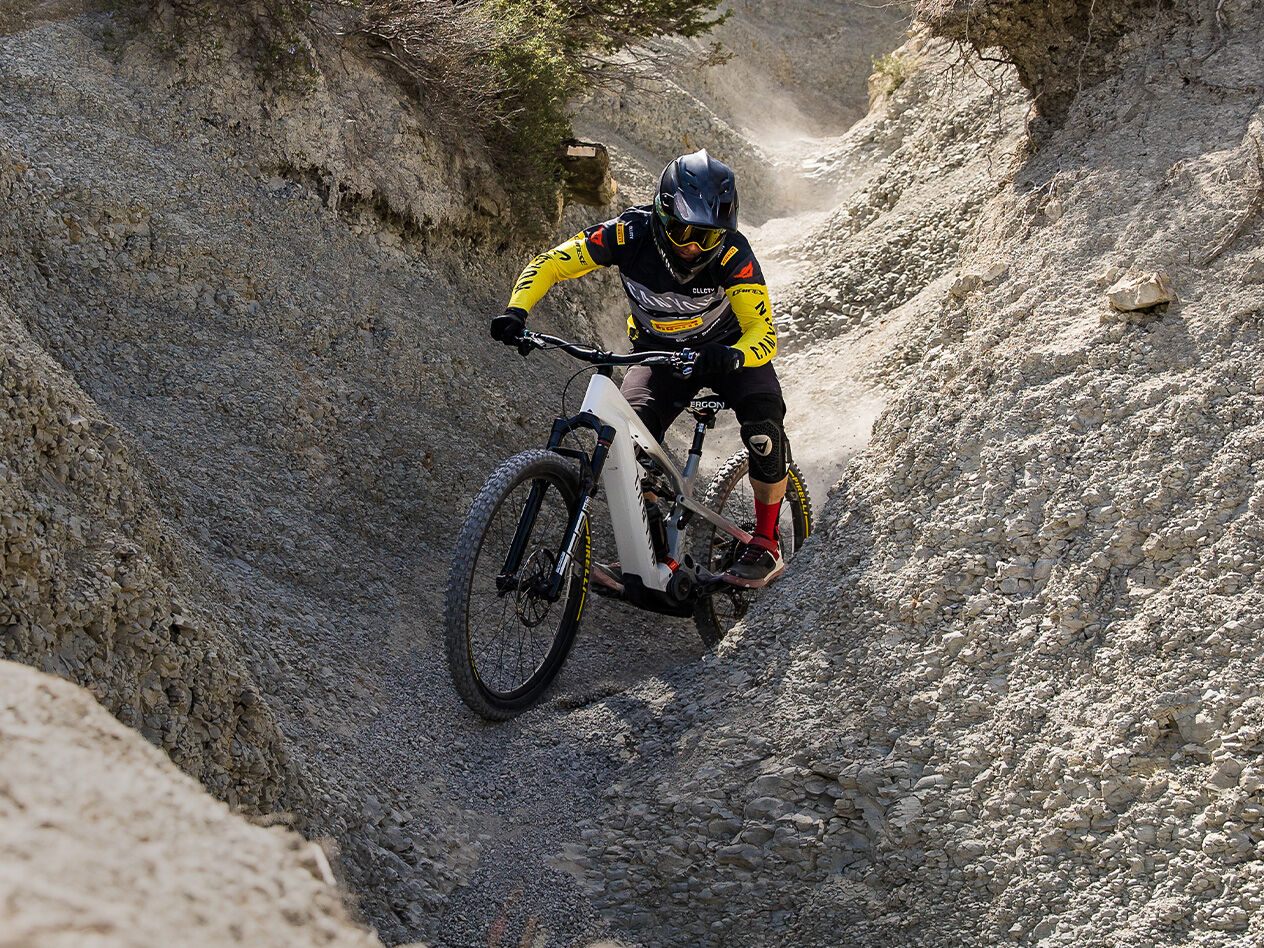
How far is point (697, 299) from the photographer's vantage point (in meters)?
5.46

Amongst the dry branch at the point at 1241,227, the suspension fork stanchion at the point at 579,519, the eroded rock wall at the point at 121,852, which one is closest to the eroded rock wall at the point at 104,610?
the eroded rock wall at the point at 121,852

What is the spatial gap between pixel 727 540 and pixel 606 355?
1.88 m

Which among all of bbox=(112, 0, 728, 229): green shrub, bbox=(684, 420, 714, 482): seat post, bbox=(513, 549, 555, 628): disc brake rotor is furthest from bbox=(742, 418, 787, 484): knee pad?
bbox=(112, 0, 728, 229): green shrub

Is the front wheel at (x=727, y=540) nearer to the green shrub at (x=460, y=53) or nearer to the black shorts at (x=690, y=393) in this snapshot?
the black shorts at (x=690, y=393)

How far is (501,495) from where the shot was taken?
4.38 meters

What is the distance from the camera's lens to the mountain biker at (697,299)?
5.08 meters

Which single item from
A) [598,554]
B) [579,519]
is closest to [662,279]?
[579,519]

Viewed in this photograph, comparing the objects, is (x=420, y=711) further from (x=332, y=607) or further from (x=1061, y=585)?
(x=1061, y=585)

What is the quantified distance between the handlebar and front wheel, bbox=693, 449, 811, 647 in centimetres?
146

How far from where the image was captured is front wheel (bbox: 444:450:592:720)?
433 cm

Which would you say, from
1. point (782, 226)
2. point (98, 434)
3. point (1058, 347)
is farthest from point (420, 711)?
point (782, 226)

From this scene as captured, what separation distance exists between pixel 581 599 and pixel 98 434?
2.34 meters

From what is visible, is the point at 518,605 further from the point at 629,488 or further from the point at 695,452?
the point at 695,452

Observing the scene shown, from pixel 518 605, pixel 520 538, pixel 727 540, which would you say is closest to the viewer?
pixel 520 538
